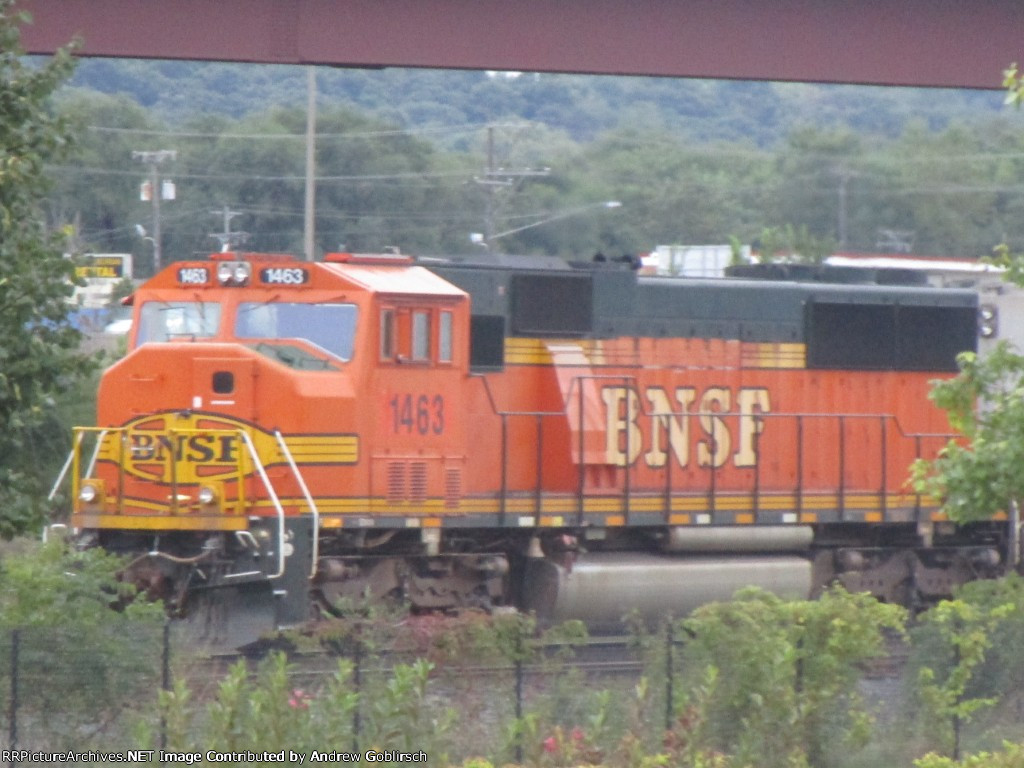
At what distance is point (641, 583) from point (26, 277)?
337 inches

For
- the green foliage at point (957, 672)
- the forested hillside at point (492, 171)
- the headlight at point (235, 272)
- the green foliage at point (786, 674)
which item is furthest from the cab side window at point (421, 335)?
the forested hillside at point (492, 171)

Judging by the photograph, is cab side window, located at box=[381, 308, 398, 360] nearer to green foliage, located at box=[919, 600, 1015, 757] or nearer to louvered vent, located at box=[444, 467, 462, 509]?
louvered vent, located at box=[444, 467, 462, 509]

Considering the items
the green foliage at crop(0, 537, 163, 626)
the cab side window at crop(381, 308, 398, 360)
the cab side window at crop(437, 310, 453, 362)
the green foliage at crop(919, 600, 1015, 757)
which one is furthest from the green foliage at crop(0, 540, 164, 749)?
the green foliage at crop(919, 600, 1015, 757)

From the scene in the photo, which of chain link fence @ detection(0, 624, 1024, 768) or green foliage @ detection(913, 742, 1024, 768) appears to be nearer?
chain link fence @ detection(0, 624, 1024, 768)

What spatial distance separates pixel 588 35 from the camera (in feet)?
34.6

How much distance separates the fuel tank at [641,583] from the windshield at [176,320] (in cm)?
389

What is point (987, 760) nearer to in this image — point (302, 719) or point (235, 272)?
point (302, 719)

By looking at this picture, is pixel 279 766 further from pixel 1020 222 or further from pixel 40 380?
pixel 1020 222

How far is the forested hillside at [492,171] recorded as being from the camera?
4328 centimetres

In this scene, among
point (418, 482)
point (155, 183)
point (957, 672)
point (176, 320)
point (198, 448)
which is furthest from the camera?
point (155, 183)

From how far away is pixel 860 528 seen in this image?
17.6 meters

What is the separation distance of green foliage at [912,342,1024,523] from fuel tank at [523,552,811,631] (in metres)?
5.58

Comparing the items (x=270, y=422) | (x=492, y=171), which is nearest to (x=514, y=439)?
(x=270, y=422)

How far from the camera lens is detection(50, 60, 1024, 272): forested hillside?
142ft
